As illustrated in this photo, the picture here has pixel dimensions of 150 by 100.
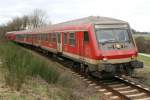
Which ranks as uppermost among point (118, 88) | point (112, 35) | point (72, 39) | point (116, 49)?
point (112, 35)

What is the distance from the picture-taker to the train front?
40.8 feet

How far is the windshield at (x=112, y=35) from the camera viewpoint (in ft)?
43.0

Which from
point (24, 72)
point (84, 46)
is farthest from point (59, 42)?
point (24, 72)

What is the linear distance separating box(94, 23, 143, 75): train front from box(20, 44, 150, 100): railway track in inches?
21.0

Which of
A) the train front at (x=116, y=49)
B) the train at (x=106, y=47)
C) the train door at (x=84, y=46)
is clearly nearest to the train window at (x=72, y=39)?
the train at (x=106, y=47)

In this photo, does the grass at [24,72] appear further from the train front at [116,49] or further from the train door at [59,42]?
the train door at [59,42]

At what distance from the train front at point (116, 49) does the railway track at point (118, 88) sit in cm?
53

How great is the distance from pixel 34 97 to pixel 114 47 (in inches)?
219

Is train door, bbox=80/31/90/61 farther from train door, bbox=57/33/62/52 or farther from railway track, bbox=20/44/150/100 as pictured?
train door, bbox=57/33/62/52

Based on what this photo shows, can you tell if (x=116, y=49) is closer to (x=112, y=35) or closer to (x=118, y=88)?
(x=112, y=35)

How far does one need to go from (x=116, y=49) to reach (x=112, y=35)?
73 cm

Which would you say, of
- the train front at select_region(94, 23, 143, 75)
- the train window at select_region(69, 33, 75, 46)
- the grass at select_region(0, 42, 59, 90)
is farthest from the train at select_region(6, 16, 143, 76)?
the grass at select_region(0, 42, 59, 90)

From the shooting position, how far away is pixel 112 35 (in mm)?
13375

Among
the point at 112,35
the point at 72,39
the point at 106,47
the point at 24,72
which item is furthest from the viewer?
the point at 72,39
